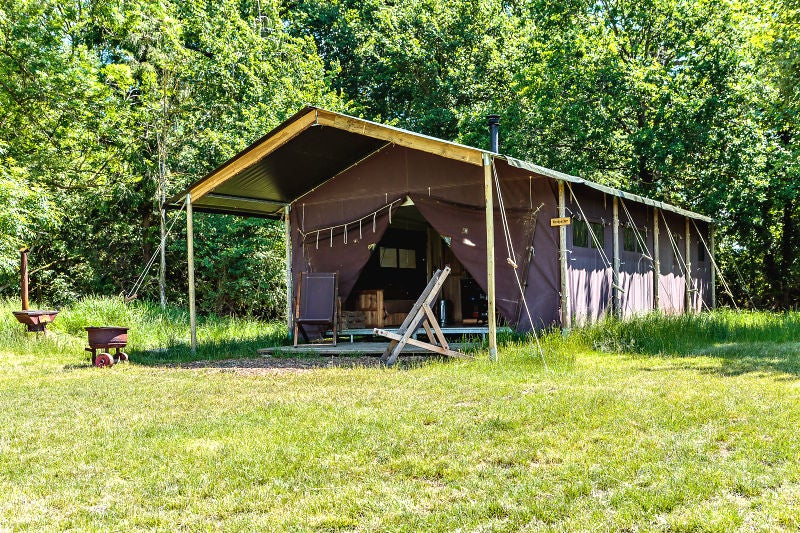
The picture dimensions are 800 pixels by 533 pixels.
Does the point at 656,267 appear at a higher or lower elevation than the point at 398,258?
lower

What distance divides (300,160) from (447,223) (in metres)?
2.09

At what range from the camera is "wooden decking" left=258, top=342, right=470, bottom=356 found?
8.54 metres

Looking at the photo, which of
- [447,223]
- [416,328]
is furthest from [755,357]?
[447,223]

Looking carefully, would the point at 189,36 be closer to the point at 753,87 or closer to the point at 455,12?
the point at 455,12

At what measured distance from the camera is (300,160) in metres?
9.20

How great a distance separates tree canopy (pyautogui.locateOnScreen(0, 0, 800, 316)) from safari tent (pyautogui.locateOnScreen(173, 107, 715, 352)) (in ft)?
9.27

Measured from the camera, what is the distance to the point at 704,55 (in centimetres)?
1370

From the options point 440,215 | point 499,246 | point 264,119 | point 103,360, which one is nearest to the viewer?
point 103,360

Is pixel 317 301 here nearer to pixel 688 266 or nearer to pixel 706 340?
pixel 706 340

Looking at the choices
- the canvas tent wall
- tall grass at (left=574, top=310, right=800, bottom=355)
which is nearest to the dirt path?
the canvas tent wall

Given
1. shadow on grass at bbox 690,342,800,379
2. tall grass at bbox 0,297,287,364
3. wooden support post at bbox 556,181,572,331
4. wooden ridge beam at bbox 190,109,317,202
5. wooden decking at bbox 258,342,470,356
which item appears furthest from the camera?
tall grass at bbox 0,297,287,364

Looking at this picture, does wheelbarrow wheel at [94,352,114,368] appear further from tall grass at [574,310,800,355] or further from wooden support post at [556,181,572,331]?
wooden support post at [556,181,572,331]

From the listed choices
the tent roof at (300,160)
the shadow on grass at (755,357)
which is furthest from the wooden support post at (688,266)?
the shadow on grass at (755,357)

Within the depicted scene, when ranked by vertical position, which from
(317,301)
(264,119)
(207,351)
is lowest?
(207,351)
